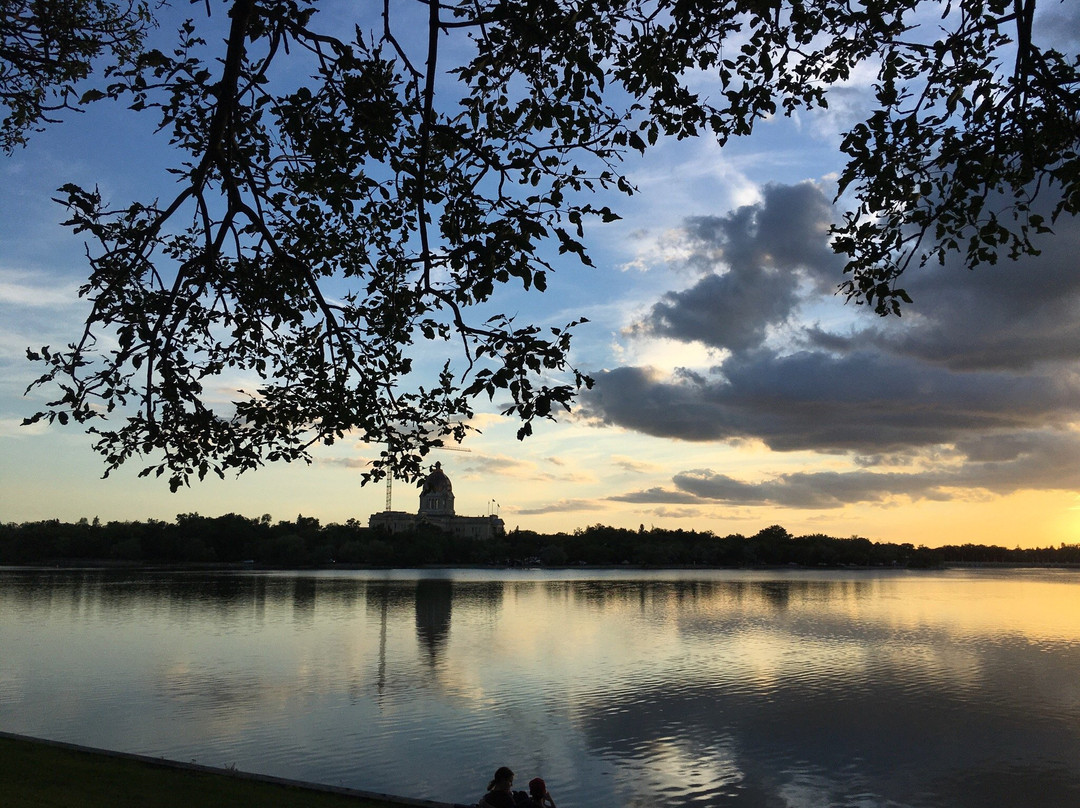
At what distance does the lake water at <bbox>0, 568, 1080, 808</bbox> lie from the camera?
22.5 m

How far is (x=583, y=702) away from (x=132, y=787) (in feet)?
60.1

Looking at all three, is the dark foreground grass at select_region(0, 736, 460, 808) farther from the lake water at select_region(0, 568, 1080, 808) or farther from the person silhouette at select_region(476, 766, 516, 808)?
the lake water at select_region(0, 568, 1080, 808)

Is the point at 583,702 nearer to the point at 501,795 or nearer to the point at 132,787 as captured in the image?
the point at 501,795

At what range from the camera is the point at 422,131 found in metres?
10.2

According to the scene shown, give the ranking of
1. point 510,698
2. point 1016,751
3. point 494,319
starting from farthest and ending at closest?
point 510,698
point 1016,751
point 494,319

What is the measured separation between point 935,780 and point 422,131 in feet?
71.2

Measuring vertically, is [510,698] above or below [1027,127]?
below

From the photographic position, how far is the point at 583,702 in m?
31.9

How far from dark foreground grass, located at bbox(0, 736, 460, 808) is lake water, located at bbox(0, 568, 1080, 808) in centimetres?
359

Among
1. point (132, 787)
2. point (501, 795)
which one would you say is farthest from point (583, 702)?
point (132, 787)

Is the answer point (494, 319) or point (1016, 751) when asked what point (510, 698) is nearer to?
point (1016, 751)

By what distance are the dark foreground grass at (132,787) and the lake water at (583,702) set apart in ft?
11.8

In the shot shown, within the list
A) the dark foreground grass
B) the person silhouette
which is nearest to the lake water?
the dark foreground grass

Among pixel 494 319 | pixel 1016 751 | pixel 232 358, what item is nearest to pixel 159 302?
pixel 232 358
